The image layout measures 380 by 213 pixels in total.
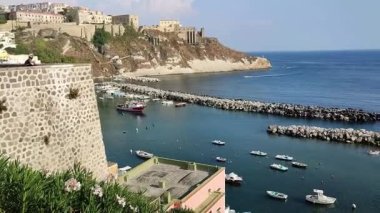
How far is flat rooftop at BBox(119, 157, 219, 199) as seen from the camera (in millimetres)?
21094

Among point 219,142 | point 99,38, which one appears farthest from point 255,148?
point 99,38

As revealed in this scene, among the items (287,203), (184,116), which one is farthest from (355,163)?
(184,116)

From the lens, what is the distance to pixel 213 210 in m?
22.2

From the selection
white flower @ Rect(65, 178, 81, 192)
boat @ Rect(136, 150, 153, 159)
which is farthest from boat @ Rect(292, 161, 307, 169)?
white flower @ Rect(65, 178, 81, 192)

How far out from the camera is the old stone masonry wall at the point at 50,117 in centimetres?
914

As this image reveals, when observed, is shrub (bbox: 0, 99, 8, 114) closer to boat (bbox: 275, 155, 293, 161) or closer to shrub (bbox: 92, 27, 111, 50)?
boat (bbox: 275, 155, 293, 161)

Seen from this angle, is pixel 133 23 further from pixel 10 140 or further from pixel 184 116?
pixel 10 140

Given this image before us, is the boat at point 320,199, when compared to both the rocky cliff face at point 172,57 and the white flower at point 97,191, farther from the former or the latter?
the rocky cliff face at point 172,57

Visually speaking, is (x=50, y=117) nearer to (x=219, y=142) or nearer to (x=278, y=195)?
(x=278, y=195)

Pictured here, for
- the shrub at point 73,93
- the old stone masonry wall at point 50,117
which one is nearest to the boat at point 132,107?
the old stone masonry wall at point 50,117

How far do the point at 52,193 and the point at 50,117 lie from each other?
113 inches

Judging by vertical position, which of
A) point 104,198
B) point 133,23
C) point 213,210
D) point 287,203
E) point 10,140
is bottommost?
point 287,203

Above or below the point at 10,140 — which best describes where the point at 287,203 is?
below

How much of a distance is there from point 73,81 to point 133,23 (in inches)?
6502
